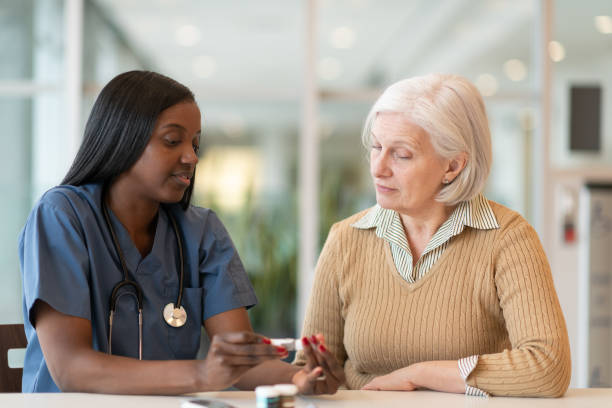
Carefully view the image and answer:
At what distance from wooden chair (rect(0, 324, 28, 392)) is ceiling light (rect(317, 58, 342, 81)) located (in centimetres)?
340

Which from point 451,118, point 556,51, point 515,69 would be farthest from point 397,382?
point 556,51

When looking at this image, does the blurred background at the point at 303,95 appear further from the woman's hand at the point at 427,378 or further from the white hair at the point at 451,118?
the woman's hand at the point at 427,378

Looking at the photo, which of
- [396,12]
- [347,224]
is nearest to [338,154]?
[396,12]

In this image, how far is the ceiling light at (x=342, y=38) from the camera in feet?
15.8

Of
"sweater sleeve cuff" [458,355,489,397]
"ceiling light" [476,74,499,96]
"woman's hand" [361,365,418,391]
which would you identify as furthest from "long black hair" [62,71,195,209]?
"ceiling light" [476,74,499,96]

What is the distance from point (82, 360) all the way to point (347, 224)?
0.85 metres

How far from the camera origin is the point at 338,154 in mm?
4793

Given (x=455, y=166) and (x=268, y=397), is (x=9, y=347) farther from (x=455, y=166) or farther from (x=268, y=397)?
(x=455, y=166)

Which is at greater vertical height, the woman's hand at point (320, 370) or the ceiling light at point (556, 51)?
the ceiling light at point (556, 51)

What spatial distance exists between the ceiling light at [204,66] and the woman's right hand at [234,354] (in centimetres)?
360

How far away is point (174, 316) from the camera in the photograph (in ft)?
5.43

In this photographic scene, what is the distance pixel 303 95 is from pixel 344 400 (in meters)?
3.44

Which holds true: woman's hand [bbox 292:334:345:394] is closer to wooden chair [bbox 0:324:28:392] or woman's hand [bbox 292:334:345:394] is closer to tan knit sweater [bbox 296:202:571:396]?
tan knit sweater [bbox 296:202:571:396]

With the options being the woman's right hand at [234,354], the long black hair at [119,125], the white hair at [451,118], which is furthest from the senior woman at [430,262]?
the long black hair at [119,125]
